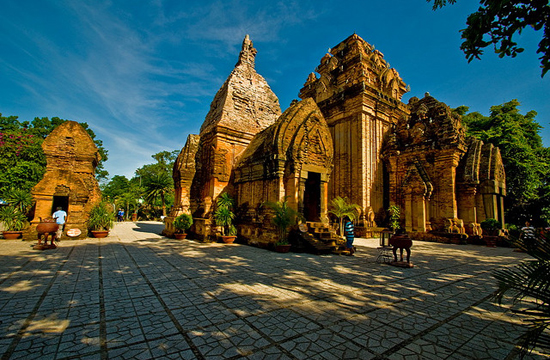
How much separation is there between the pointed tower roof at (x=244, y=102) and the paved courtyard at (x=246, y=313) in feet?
28.4

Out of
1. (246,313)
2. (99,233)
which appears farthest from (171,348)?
(99,233)

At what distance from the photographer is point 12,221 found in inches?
464

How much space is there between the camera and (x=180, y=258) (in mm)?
7555

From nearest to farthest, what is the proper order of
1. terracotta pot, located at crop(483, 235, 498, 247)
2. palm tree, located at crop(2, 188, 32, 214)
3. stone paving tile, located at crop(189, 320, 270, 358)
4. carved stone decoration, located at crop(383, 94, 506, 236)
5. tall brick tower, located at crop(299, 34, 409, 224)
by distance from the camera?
1. stone paving tile, located at crop(189, 320, 270, 358)
2. palm tree, located at crop(2, 188, 32, 214)
3. terracotta pot, located at crop(483, 235, 498, 247)
4. carved stone decoration, located at crop(383, 94, 506, 236)
5. tall brick tower, located at crop(299, 34, 409, 224)

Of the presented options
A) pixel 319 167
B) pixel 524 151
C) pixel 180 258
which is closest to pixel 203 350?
pixel 180 258

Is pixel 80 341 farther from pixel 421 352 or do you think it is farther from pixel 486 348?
pixel 486 348

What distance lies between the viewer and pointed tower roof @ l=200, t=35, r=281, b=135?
13.3m

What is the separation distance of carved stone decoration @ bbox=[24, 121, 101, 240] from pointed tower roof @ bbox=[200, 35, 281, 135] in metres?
6.42

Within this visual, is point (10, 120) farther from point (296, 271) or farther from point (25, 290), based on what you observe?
point (296, 271)

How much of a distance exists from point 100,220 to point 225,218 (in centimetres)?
713

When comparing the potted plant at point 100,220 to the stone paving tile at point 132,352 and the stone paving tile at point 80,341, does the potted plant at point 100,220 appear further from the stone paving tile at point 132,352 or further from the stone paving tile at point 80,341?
the stone paving tile at point 132,352

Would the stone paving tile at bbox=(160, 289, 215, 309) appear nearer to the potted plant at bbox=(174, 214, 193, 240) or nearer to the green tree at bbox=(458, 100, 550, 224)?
the potted plant at bbox=(174, 214, 193, 240)

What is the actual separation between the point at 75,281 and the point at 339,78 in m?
21.2

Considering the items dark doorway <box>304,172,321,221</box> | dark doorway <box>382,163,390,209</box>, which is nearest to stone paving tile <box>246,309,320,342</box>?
dark doorway <box>304,172,321,221</box>
